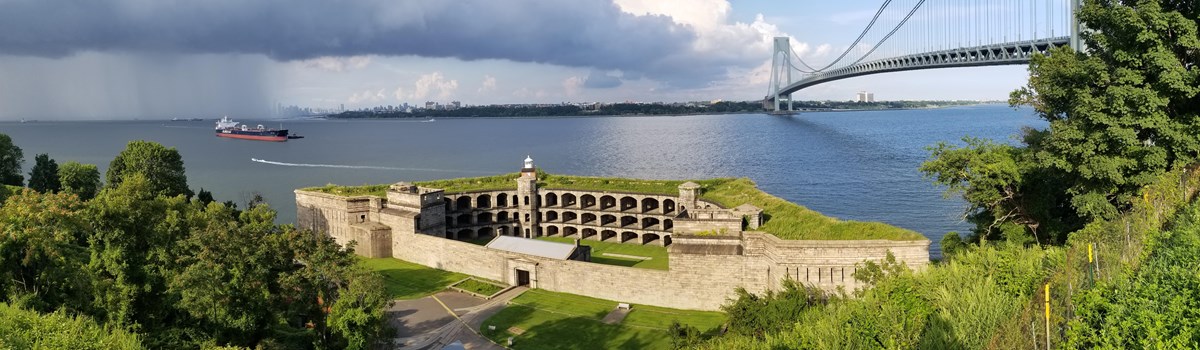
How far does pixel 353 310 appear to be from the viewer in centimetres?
2275

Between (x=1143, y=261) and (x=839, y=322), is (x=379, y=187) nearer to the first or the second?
(x=839, y=322)

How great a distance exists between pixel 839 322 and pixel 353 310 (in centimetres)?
1580

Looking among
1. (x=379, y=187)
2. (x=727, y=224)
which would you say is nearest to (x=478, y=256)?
(x=727, y=224)

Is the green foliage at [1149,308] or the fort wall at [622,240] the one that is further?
the fort wall at [622,240]

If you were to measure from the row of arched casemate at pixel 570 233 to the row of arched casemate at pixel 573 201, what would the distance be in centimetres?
150

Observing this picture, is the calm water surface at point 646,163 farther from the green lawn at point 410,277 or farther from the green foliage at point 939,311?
the green foliage at point 939,311

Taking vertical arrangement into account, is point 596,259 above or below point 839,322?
below

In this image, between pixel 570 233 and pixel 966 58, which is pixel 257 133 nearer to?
pixel 570 233

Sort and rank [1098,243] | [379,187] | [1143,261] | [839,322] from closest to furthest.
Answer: [1143,261] → [839,322] → [1098,243] → [379,187]

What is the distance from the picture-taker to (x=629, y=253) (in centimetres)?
4566

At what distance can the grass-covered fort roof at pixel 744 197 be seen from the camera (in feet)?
102

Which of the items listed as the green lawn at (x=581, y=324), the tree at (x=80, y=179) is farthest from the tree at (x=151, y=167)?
the green lawn at (x=581, y=324)

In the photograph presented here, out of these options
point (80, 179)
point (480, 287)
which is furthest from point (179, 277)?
point (80, 179)

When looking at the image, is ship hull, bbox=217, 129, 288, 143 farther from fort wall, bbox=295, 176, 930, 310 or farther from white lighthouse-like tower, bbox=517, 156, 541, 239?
white lighthouse-like tower, bbox=517, 156, 541, 239
